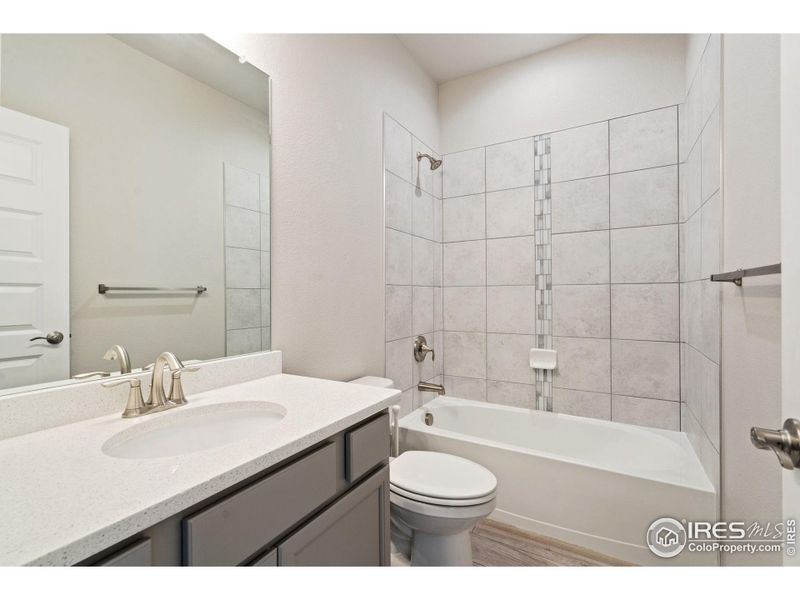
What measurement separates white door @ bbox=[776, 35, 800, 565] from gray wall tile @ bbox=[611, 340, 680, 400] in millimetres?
1756

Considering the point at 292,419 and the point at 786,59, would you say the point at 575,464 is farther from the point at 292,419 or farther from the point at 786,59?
the point at 786,59

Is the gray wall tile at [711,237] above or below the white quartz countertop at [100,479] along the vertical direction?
above

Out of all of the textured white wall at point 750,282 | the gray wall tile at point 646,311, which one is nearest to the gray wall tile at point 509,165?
the gray wall tile at point 646,311

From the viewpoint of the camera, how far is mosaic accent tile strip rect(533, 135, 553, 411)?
231cm

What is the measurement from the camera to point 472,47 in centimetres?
226

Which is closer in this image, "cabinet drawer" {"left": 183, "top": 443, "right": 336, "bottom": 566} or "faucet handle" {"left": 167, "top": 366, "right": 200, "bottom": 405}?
"cabinet drawer" {"left": 183, "top": 443, "right": 336, "bottom": 566}

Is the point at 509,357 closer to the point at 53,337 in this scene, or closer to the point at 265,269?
the point at 265,269

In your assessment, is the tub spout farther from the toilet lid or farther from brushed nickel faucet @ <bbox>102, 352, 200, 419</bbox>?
brushed nickel faucet @ <bbox>102, 352, 200, 419</bbox>

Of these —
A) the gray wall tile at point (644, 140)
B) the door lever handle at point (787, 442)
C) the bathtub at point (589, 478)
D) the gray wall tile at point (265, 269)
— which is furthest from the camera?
the gray wall tile at point (644, 140)

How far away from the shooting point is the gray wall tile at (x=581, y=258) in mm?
2158

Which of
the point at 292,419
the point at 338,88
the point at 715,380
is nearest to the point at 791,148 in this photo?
the point at 292,419

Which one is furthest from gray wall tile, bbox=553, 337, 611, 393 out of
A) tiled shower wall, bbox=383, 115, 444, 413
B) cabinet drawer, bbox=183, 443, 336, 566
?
cabinet drawer, bbox=183, 443, 336, 566

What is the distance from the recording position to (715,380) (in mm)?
1376

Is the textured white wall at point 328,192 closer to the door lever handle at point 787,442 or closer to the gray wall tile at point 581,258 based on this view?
the gray wall tile at point 581,258
